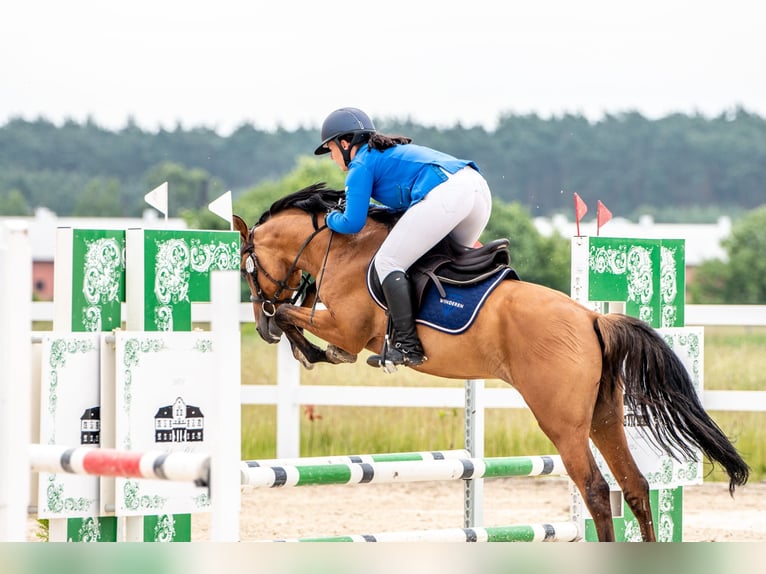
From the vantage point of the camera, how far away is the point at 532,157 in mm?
64312

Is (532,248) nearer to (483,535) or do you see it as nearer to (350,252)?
(350,252)

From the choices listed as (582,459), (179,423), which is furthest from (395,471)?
(179,423)

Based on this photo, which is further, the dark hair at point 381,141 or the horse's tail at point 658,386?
the dark hair at point 381,141

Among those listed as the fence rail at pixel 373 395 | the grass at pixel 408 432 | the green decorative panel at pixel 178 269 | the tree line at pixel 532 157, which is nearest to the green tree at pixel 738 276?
the tree line at pixel 532 157

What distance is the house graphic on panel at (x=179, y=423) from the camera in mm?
3910

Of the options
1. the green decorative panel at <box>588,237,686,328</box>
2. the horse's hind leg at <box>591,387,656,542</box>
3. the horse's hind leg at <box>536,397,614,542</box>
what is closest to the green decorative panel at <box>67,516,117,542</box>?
the horse's hind leg at <box>536,397,614,542</box>

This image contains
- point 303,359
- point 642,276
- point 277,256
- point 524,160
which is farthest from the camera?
point 524,160

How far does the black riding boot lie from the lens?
4148 mm

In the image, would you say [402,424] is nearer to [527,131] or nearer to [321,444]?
[321,444]

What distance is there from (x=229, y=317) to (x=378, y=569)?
563 millimetres

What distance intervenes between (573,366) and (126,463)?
6.82 feet

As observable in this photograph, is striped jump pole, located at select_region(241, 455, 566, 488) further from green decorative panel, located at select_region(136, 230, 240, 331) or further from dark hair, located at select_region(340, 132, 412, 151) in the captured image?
dark hair, located at select_region(340, 132, 412, 151)

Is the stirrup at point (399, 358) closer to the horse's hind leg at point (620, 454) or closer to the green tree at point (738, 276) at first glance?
the horse's hind leg at point (620, 454)

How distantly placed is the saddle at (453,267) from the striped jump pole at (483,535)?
87 centimetres
